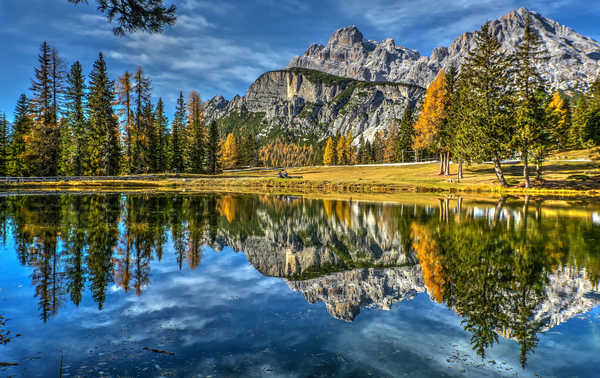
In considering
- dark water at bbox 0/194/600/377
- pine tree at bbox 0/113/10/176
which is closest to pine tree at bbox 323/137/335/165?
pine tree at bbox 0/113/10/176

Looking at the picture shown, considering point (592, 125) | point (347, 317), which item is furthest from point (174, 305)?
point (592, 125)

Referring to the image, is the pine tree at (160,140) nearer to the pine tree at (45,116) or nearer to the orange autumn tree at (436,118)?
the pine tree at (45,116)

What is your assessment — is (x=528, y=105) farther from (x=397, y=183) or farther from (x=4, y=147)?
(x=4, y=147)

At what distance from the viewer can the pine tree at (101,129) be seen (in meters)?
53.1

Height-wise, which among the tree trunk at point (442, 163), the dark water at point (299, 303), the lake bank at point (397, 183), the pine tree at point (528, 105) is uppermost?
the pine tree at point (528, 105)

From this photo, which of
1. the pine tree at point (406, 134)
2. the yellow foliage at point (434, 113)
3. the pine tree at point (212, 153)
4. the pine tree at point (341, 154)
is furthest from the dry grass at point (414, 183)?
the pine tree at point (341, 154)

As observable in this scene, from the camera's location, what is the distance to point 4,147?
57.3 m

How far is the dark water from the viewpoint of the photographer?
4.95 meters

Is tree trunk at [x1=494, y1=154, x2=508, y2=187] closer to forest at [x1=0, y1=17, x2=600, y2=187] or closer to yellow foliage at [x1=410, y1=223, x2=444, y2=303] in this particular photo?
forest at [x1=0, y1=17, x2=600, y2=187]

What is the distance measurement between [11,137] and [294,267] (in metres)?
70.1

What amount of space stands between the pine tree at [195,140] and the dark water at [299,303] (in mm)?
57179

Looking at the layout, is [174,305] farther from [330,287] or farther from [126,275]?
[330,287]

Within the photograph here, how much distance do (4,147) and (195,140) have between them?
105 feet

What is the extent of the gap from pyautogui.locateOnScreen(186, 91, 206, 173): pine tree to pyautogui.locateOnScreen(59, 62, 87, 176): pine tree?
1999cm
